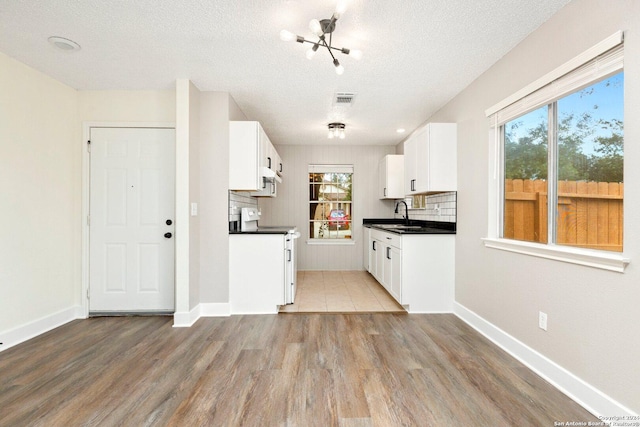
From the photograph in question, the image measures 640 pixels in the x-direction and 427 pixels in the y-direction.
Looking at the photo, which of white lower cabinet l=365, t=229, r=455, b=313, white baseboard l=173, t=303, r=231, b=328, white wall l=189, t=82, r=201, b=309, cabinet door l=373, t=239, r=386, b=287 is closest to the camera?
white wall l=189, t=82, r=201, b=309

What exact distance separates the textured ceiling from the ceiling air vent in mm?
72

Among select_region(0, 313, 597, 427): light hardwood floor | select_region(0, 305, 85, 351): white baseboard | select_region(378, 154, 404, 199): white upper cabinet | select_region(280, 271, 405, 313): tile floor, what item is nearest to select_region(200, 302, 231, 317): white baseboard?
select_region(0, 313, 597, 427): light hardwood floor

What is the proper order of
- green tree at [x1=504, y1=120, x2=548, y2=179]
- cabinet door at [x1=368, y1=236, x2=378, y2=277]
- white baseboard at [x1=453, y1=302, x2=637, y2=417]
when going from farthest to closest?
cabinet door at [x1=368, y1=236, x2=378, y2=277] < green tree at [x1=504, y1=120, x2=548, y2=179] < white baseboard at [x1=453, y1=302, x2=637, y2=417]

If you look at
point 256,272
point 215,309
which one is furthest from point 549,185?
point 215,309

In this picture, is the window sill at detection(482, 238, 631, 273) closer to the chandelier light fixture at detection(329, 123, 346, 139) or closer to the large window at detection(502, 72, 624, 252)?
the large window at detection(502, 72, 624, 252)

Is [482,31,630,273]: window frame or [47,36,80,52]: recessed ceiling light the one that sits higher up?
[47,36,80,52]: recessed ceiling light

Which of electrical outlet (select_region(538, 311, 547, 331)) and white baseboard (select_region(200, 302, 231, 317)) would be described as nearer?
electrical outlet (select_region(538, 311, 547, 331))

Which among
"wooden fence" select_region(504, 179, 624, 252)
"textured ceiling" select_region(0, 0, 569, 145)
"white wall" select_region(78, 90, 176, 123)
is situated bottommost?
"wooden fence" select_region(504, 179, 624, 252)

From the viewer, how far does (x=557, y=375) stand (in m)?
1.96

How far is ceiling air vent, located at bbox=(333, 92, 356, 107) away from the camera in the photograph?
3.38 meters

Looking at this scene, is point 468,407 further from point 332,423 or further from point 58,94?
point 58,94

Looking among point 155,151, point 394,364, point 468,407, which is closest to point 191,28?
point 155,151

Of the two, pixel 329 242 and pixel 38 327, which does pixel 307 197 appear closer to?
pixel 329 242

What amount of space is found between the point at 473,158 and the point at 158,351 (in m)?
3.42
